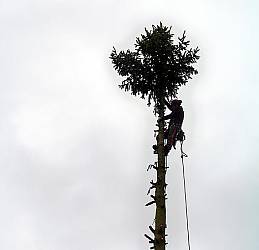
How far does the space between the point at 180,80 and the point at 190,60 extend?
2.57 ft

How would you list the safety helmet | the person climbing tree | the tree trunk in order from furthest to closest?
1. the safety helmet
2. the person climbing tree
3. the tree trunk

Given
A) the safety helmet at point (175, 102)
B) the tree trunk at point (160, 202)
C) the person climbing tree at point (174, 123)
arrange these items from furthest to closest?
the safety helmet at point (175, 102), the person climbing tree at point (174, 123), the tree trunk at point (160, 202)

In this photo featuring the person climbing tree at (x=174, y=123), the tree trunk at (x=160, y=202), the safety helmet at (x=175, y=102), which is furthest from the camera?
the safety helmet at (x=175, y=102)

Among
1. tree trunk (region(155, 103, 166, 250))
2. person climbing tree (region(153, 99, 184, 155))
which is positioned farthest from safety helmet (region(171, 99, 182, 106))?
tree trunk (region(155, 103, 166, 250))

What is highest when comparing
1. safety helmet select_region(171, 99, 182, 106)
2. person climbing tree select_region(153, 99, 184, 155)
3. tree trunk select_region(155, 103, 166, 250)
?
safety helmet select_region(171, 99, 182, 106)

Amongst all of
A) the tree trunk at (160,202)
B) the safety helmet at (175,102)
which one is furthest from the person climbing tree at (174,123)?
the tree trunk at (160,202)

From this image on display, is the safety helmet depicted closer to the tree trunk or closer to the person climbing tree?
the person climbing tree

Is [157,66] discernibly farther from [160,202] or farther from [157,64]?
[160,202]

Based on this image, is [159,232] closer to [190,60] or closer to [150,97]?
[150,97]

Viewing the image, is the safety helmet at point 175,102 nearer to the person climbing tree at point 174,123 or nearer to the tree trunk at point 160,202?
the person climbing tree at point 174,123

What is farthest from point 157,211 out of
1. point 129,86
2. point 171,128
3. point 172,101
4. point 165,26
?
point 165,26

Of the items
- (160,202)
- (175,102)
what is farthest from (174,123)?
(160,202)

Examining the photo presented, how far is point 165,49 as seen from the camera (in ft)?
46.1

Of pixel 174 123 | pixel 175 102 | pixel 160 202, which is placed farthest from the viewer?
pixel 175 102
